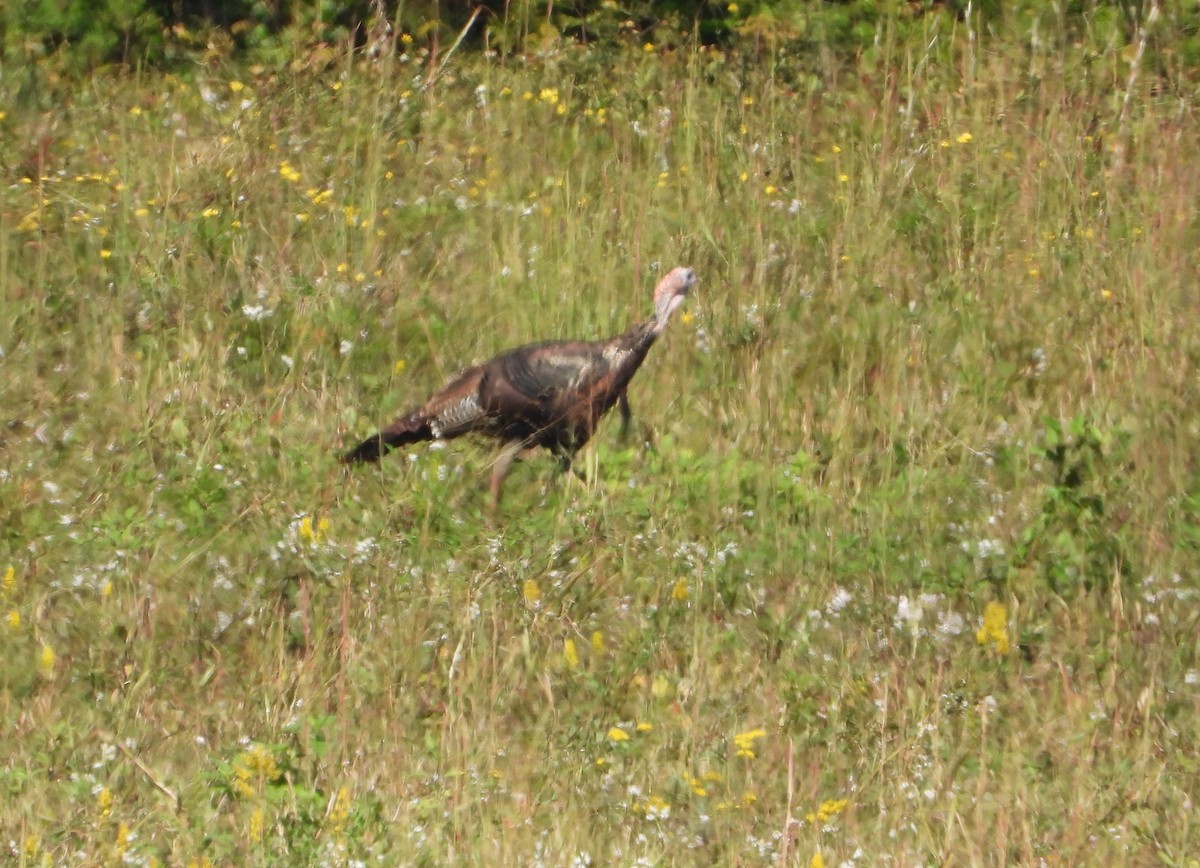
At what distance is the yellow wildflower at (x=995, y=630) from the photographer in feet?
15.3

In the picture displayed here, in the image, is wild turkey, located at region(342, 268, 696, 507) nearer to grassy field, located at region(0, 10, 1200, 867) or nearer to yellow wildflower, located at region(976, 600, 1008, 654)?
grassy field, located at region(0, 10, 1200, 867)

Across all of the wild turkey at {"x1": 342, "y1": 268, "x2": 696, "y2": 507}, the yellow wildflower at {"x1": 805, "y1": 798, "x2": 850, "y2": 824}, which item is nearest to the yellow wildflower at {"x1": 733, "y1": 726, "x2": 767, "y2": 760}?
the yellow wildflower at {"x1": 805, "y1": 798, "x2": 850, "y2": 824}

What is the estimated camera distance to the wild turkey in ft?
20.5

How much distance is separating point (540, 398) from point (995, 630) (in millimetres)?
2066

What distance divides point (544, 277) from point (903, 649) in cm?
285

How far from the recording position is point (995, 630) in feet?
15.4

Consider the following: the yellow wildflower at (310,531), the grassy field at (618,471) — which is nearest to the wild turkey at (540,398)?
the grassy field at (618,471)

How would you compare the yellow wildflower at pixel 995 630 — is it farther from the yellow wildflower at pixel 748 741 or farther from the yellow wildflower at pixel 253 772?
the yellow wildflower at pixel 253 772

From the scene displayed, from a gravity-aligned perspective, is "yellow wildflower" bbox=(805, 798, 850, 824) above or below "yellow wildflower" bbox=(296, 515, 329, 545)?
above

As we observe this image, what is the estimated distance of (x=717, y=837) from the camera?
387 centimetres

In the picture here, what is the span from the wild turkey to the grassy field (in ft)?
0.57

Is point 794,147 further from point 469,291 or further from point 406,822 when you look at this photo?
point 406,822

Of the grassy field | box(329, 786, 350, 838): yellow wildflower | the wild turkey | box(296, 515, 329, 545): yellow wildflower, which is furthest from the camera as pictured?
the wild turkey

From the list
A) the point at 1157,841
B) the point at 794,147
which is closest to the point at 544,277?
the point at 794,147
